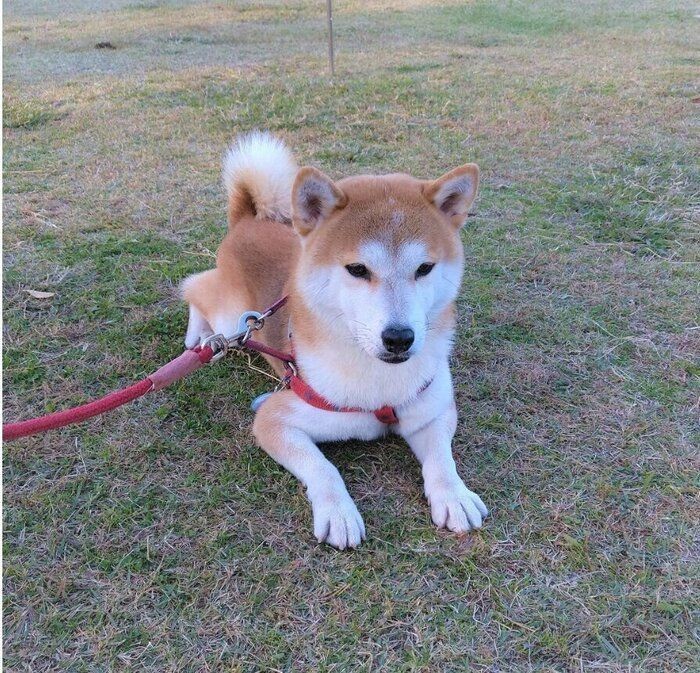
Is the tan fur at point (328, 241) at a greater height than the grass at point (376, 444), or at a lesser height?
greater

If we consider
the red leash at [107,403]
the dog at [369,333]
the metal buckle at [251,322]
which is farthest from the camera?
the metal buckle at [251,322]

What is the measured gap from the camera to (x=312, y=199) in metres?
2.08

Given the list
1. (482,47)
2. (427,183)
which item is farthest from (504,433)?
(482,47)

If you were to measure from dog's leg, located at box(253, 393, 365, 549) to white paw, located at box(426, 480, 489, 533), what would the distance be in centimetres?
24

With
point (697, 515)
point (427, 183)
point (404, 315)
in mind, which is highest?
point (427, 183)

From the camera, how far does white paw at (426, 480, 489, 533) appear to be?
6.34ft

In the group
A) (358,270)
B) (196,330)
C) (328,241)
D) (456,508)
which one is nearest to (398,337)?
(358,270)

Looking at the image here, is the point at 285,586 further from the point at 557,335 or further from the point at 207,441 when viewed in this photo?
the point at 557,335

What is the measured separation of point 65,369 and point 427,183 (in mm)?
1662

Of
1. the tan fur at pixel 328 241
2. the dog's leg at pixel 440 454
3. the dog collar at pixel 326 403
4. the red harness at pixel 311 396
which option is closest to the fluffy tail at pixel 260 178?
the tan fur at pixel 328 241

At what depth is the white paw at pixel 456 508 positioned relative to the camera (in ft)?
6.34

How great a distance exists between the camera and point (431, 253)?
199 centimetres

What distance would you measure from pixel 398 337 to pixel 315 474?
0.54 metres

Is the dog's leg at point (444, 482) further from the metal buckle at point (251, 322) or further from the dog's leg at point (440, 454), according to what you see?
the metal buckle at point (251, 322)
